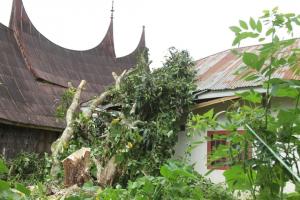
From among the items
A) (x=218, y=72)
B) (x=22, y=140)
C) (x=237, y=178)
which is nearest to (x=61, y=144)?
(x=218, y=72)

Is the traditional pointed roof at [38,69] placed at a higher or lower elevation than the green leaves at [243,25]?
higher

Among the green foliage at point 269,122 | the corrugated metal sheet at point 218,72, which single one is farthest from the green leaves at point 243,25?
the corrugated metal sheet at point 218,72

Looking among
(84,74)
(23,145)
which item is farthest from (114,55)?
(23,145)

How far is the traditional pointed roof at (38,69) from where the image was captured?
13.8m

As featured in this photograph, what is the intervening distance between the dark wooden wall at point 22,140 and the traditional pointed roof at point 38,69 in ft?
1.60

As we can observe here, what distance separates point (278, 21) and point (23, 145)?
1267cm

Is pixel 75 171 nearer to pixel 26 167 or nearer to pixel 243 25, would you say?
pixel 26 167

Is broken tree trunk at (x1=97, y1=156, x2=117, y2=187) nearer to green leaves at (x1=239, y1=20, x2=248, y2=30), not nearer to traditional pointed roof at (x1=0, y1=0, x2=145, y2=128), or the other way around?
traditional pointed roof at (x1=0, y1=0, x2=145, y2=128)

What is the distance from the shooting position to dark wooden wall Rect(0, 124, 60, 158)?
12.9 meters

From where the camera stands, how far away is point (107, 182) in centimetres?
755

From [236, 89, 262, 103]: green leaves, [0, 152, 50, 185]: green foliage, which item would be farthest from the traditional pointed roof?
[236, 89, 262, 103]: green leaves

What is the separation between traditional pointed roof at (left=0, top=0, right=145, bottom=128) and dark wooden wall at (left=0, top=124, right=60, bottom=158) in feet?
1.60

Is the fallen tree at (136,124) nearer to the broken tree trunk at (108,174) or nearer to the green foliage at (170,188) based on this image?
the broken tree trunk at (108,174)

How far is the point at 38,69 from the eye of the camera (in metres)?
16.0
